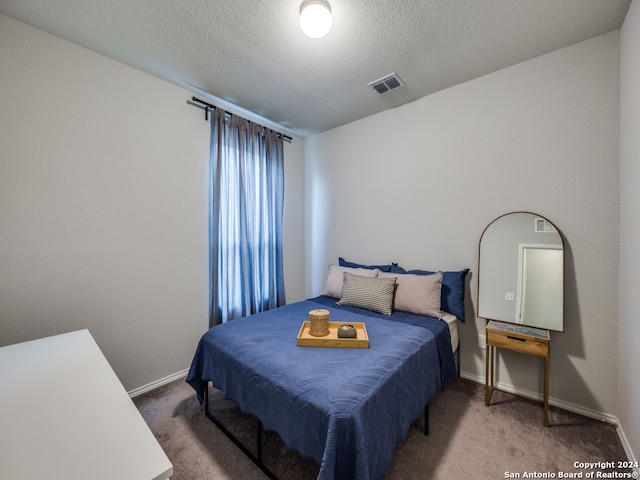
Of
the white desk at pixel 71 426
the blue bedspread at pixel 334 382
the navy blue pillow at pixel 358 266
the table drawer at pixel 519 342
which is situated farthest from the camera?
the navy blue pillow at pixel 358 266

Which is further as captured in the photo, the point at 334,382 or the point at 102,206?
the point at 102,206

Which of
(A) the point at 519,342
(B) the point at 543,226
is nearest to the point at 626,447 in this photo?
(A) the point at 519,342

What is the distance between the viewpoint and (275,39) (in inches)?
73.0

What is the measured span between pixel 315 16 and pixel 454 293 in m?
2.28

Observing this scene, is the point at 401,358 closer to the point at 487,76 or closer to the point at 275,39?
the point at 275,39

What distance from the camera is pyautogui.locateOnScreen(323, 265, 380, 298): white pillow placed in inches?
106

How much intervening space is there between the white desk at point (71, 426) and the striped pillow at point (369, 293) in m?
1.80

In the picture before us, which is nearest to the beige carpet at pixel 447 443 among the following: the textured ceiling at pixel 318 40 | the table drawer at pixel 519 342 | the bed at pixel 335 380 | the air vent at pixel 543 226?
the bed at pixel 335 380

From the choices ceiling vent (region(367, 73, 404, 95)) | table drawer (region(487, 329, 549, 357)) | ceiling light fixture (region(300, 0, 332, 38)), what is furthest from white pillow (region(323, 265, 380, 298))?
ceiling light fixture (region(300, 0, 332, 38))

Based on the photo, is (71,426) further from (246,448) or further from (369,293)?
(369,293)

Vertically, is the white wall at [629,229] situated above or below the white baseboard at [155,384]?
above

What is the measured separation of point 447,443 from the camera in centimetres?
165

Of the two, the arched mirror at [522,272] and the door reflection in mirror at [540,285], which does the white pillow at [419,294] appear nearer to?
the arched mirror at [522,272]

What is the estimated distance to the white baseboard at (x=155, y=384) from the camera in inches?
85.3
